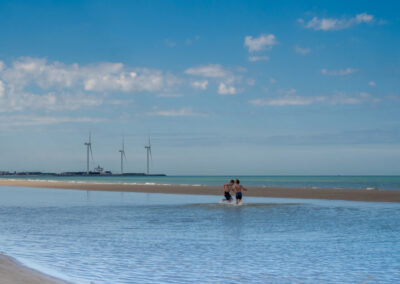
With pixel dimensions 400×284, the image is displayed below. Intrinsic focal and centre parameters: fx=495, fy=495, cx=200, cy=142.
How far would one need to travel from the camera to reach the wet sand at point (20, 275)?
888 centimetres

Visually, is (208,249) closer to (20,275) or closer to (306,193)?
(20,275)

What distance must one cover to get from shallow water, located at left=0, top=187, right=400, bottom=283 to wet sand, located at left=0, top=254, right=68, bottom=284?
16.9 inches

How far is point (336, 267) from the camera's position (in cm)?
1115

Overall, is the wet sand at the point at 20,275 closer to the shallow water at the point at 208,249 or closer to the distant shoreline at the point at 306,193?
the shallow water at the point at 208,249

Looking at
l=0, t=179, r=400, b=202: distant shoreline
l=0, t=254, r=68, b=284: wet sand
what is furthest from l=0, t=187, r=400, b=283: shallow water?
l=0, t=179, r=400, b=202: distant shoreline

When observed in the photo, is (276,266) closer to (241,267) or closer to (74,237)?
(241,267)

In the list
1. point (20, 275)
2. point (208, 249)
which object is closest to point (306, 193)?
point (208, 249)

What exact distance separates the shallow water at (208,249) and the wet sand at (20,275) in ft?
1.41

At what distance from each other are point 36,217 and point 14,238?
309 inches

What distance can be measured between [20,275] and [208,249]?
18.3 ft

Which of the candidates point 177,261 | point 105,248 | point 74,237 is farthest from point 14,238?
point 177,261

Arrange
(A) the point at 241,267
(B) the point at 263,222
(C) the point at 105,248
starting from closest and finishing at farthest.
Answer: (A) the point at 241,267, (C) the point at 105,248, (B) the point at 263,222

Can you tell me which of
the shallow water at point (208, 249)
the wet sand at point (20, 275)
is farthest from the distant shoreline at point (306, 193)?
the wet sand at point (20, 275)

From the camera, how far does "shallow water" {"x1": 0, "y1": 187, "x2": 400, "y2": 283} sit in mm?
10328
